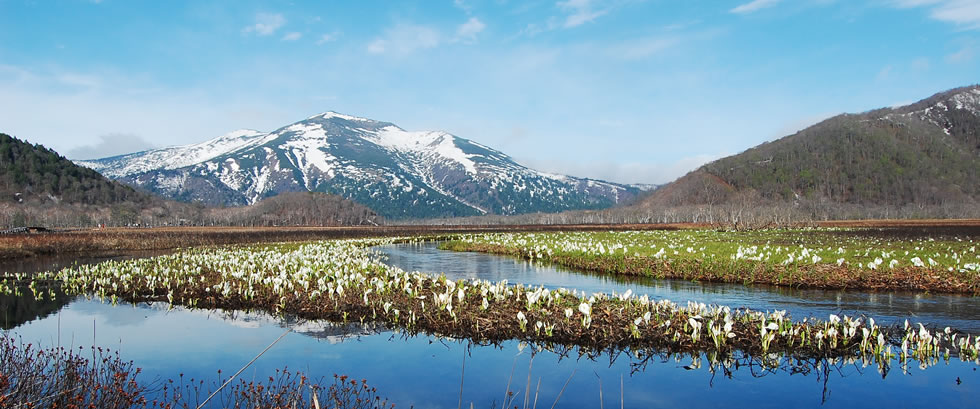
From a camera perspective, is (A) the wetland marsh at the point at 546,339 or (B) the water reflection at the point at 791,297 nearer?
(A) the wetland marsh at the point at 546,339

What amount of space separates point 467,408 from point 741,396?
4.80 m

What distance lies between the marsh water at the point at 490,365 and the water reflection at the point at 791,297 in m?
0.11

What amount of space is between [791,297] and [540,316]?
10678 millimetres

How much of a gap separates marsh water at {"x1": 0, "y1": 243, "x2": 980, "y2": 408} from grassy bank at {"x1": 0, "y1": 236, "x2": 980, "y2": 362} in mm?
650

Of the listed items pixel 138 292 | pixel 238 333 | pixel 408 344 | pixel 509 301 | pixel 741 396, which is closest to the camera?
pixel 741 396

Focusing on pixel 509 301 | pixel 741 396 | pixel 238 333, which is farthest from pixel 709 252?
pixel 238 333

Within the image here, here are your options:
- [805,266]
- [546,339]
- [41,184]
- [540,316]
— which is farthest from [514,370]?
[41,184]

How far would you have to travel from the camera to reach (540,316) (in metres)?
15.2

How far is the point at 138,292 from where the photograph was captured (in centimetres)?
2248

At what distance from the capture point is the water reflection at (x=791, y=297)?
16.8 meters

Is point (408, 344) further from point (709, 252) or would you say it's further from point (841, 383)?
point (709, 252)

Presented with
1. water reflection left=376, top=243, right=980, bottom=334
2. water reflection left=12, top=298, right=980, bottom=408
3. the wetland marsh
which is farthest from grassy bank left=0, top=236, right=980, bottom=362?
water reflection left=376, top=243, right=980, bottom=334

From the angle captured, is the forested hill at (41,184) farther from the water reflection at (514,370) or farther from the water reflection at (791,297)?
the water reflection at (514,370)

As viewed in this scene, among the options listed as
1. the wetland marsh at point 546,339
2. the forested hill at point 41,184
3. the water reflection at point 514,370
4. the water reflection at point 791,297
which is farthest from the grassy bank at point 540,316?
the forested hill at point 41,184
